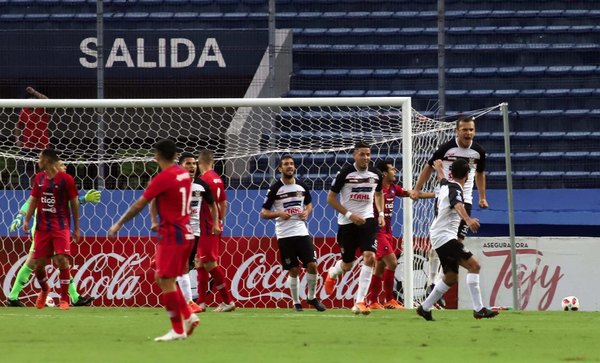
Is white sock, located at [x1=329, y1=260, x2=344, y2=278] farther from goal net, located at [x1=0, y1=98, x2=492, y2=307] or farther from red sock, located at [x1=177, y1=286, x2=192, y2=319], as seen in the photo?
red sock, located at [x1=177, y1=286, x2=192, y2=319]

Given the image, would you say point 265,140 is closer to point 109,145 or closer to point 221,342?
point 109,145

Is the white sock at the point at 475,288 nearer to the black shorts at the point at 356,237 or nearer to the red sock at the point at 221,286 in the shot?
the black shorts at the point at 356,237

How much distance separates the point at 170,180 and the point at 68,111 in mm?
11404

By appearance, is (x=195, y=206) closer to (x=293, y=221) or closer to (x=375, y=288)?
(x=293, y=221)

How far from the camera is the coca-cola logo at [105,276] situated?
57.0 ft

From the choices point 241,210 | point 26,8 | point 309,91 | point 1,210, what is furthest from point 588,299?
point 26,8

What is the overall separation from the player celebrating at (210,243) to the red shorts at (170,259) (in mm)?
5207

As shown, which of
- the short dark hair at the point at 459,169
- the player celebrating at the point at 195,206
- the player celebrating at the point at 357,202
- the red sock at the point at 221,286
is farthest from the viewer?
the red sock at the point at 221,286

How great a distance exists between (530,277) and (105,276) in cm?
598

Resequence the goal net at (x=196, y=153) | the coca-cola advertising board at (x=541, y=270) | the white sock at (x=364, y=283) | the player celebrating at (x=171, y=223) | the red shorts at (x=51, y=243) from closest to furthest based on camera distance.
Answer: the player celebrating at (x=171, y=223), the white sock at (x=364, y=283), the red shorts at (x=51, y=243), the goal net at (x=196, y=153), the coca-cola advertising board at (x=541, y=270)

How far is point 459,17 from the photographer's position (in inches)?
905

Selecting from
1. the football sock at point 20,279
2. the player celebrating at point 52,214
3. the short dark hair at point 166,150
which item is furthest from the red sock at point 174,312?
the football sock at point 20,279

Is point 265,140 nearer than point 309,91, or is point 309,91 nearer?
point 265,140

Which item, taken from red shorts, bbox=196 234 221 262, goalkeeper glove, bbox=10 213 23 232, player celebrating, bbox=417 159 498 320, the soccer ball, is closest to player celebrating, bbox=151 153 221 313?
red shorts, bbox=196 234 221 262
